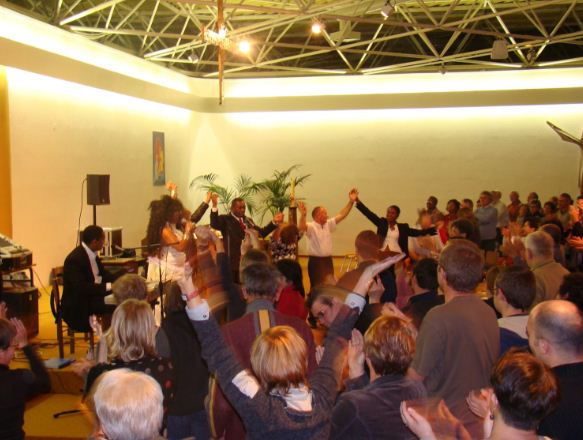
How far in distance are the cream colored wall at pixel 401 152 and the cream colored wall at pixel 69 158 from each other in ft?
9.31

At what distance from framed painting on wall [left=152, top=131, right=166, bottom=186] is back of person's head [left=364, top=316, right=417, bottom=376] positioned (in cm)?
1303

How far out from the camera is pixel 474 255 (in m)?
3.66

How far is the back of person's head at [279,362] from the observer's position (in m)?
2.44

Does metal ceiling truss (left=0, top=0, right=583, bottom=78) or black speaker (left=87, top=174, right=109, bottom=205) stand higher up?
metal ceiling truss (left=0, top=0, right=583, bottom=78)

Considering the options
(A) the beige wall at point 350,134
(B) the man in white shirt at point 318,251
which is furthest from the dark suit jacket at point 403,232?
(A) the beige wall at point 350,134

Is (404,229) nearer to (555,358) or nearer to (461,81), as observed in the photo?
(555,358)

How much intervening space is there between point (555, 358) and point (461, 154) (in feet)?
46.2

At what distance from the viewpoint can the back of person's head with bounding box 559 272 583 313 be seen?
13.3 feet

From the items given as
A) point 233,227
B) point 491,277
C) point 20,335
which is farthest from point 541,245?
point 233,227

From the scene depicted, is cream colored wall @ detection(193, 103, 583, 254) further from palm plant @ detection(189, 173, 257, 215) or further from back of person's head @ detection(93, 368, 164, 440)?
back of person's head @ detection(93, 368, 164, 440)

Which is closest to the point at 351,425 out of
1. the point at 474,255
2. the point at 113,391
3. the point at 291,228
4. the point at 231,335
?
the point at 113,391

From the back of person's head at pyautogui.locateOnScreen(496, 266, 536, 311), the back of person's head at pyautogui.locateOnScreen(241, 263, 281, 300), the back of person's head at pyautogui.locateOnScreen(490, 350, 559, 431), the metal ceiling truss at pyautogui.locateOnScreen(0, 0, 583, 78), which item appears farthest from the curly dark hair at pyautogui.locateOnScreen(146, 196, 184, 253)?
the back of person's head at pyautogui.locateOnScreen(490, 350, 559, 431)

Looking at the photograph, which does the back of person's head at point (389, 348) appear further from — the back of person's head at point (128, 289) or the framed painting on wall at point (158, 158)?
the framed painting on wall at point (158, 158)

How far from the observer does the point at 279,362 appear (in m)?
2.45
